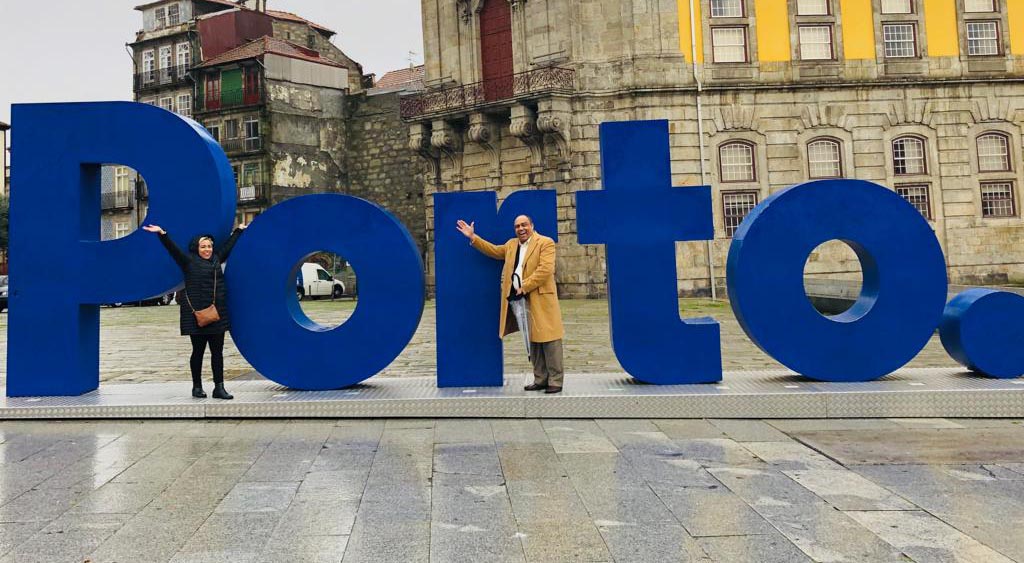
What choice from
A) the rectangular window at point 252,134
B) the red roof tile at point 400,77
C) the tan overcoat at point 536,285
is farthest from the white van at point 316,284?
the tan overcoat at point 536,285

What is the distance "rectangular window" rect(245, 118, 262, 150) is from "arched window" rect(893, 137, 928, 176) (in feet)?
94.1

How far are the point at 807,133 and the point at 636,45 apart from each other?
246 inches

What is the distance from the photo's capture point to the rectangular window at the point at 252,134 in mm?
37156

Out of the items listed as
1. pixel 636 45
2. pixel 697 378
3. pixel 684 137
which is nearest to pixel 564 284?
pixel 684 137

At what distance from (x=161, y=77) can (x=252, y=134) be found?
8806 mm

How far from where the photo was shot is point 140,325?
63.5 ft

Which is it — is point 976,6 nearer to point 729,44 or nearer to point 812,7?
point 812,7

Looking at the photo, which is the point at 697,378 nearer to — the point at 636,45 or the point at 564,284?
the point at 564,284

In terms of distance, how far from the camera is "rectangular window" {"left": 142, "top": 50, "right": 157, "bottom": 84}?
41.8 metres

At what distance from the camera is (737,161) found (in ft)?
78.5

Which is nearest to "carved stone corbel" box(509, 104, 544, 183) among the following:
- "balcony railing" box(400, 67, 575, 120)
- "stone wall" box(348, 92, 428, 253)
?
"balcony railing" box(400, 67, 575, 120)

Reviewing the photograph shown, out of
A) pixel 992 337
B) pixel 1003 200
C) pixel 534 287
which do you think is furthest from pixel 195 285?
pixel 1003 200

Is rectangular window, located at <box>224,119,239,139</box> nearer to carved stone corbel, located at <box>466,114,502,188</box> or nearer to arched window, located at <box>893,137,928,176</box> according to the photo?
carved stone corbel, located at <box>466,114,502,188</box>

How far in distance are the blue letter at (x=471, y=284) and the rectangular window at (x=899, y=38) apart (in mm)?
21927
